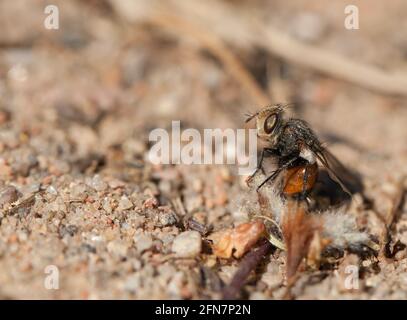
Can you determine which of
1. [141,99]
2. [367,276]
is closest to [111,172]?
[141,99]

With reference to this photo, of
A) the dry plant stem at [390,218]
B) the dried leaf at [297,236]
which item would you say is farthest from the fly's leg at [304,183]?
the dry plant stem at [390,218]

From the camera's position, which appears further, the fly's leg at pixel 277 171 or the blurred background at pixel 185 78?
the blurred background at pixel 185 78

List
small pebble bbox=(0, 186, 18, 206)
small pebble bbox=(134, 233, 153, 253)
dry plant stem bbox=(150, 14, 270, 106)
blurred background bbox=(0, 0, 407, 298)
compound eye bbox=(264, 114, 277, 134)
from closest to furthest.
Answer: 1. small pebble bbox=(134, 233, 153, 253)
2. small pebble bbox=(0, 186, 18, 206)
3. compound eye bbox=(264, 114, 277, 134)
4. blurred background bbox=(0, 0, 407, 298)
5. dry plant stem bbox=(150, 14, 270, 106)

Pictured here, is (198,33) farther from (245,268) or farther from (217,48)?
(245,268)

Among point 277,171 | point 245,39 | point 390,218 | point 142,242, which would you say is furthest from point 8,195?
point 245,39

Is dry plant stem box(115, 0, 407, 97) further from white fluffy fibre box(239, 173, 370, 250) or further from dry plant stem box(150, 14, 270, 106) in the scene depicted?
white fluffy fibre box(239, 173, 370, 250)

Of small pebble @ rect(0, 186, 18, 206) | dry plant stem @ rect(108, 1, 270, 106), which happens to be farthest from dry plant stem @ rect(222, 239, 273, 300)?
dry plant stem @ rect(108, 1, 270, 106)

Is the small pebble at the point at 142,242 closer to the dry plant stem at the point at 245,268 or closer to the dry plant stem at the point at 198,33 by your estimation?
the dry plant stem at the point at 245,268
